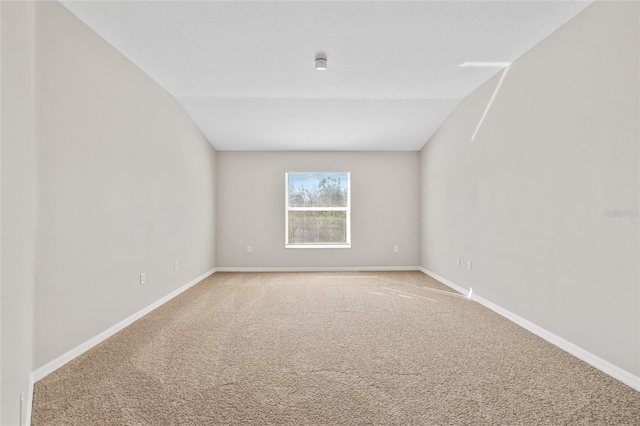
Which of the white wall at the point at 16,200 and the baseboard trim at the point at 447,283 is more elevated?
the white wall at the point at 16,200

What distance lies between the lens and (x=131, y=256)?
2703 mm

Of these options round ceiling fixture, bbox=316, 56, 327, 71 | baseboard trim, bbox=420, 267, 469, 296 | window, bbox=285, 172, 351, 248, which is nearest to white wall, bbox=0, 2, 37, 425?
round ceiling fixture, bbox=316, 56, 327, 71

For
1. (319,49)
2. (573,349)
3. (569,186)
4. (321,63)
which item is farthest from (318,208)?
(573,349)

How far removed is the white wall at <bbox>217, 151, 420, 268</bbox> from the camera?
5293 mm

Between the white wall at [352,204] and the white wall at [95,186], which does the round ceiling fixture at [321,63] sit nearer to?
the white wall at [95,186]

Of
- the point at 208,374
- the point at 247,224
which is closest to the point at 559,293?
the point at 208,374

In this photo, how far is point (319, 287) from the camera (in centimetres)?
407

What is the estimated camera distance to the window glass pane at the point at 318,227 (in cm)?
543

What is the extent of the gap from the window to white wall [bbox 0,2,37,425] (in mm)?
4236

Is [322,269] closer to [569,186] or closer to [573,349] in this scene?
[573,349]

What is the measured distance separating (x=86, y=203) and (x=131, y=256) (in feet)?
2.36

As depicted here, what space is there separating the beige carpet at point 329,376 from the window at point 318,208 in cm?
254

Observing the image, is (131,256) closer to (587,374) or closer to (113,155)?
(113,155)

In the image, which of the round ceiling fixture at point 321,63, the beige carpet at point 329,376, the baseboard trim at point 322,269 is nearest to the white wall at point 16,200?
the beige carpet at point 329,376
